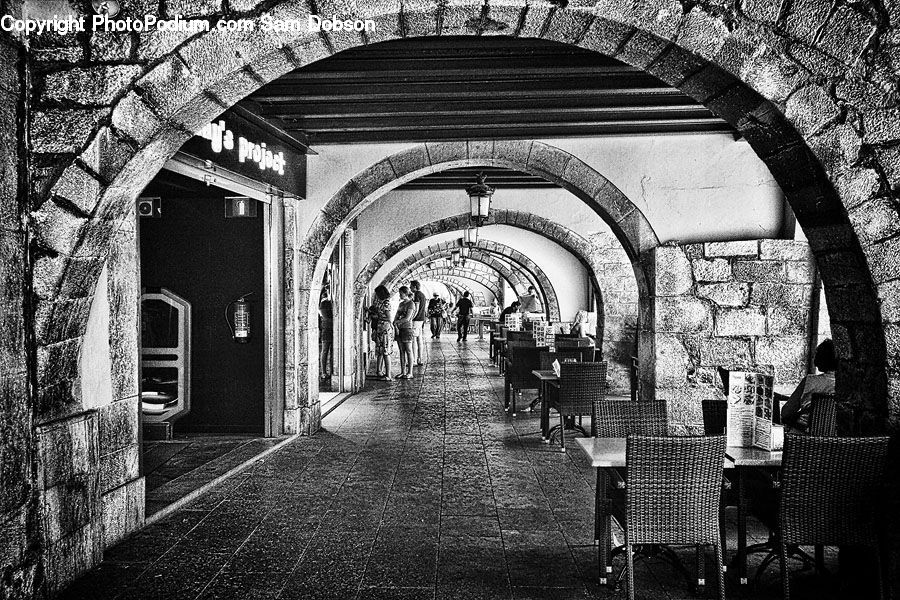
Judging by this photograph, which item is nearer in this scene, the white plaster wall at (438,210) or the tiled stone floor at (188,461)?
the tiled stone floor at (188,461)

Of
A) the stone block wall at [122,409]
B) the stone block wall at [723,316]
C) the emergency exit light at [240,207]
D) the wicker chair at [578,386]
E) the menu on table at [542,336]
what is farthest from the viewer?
the menu on table at [542,336]

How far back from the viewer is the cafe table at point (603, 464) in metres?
2.97

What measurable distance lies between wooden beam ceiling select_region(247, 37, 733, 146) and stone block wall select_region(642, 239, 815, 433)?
1.17m

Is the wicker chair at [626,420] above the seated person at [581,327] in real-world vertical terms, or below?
below

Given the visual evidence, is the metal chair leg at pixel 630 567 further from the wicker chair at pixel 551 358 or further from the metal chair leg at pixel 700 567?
the wicker chair at pixel 551 358

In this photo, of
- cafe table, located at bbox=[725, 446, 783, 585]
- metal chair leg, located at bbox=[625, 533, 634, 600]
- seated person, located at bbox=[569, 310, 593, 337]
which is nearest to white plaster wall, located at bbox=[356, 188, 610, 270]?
seated person, located at bbox=[569, 310, 593, 337]

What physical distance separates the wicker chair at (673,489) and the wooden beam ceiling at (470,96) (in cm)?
247

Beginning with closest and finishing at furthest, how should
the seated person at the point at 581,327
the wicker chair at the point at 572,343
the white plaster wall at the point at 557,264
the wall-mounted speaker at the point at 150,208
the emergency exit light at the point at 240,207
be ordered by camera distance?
the wall-mounted speaker at the point at 150,208, the emergency exit light at the point at 240,207, the wicker chair at the point at 572,343, the seated person at the point at 581,327, the white plaster wall at the point at 557,264

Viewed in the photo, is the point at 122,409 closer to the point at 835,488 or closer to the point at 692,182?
the point at 835,488

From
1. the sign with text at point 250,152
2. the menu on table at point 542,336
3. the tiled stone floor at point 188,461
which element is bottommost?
the tiled stone floor at point 188,461

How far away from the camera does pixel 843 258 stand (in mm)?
2973

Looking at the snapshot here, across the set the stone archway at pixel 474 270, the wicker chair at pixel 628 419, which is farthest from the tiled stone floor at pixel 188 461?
the stone archway at pixel 474 270

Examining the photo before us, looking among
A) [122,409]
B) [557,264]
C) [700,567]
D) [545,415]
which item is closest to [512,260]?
[557,264]

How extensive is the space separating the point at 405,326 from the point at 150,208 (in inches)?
206
